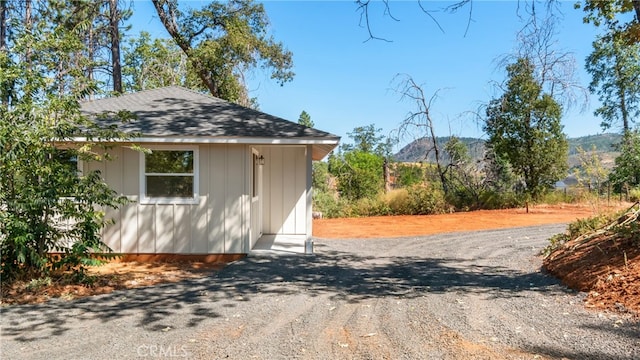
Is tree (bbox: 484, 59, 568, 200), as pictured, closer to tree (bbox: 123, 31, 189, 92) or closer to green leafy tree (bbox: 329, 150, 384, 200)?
green leafy tree (bbox: 329, 150, 384, 200)

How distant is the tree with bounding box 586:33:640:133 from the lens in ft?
76.6

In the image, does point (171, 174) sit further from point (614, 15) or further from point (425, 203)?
point (425, 203)

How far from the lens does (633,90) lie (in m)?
23.9

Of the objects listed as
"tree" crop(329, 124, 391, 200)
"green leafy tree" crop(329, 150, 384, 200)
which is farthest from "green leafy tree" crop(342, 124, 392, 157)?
"green leafy tree" crop(329, 150, 384, 200)

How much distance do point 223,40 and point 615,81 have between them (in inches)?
A: 932

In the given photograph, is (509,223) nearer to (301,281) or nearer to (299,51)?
(301,281)

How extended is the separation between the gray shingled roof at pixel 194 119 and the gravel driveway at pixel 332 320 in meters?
2.42

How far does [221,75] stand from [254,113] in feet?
34.0

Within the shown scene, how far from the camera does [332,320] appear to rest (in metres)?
3.97

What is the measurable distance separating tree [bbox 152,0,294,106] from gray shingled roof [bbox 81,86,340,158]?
315 inches

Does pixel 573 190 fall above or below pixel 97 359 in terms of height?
above

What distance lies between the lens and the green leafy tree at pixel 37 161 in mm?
4930

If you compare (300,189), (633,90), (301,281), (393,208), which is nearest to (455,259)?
(301,281)

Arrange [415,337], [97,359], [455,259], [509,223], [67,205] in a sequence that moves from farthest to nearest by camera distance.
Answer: [509,223]
[455,259]
[67,205]
[415,337]
[97,359]
